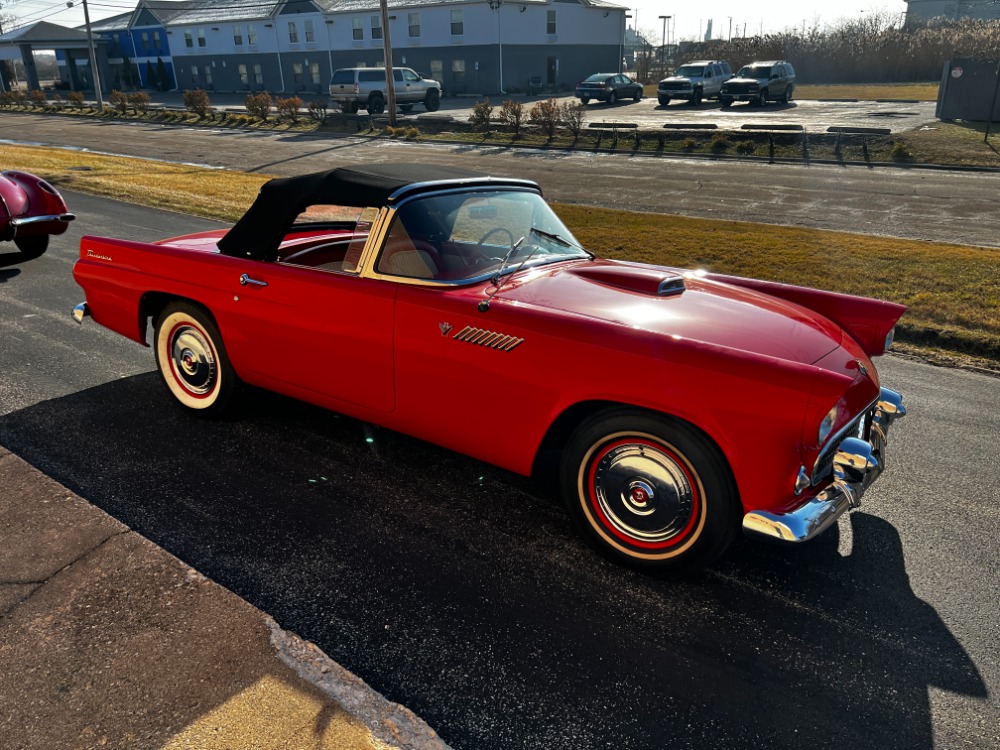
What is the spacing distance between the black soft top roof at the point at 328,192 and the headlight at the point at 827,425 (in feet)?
7.82

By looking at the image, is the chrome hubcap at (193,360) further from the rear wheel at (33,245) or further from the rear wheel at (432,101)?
the rear wheel at (432,101)

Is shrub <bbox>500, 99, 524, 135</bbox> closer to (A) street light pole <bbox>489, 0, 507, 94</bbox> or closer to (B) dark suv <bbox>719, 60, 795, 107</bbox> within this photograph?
(B) dark suv <bbox>719, 60, 795, 107</bbox>

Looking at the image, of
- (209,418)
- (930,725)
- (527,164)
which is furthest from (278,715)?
(527,164)

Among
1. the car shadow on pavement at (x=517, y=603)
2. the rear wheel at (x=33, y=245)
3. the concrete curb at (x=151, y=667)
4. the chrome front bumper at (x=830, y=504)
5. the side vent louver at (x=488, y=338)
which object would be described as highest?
the side vent louver at (x=488, y=338)

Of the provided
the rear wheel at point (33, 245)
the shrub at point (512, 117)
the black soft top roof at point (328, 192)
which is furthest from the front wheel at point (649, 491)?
the shrub at point (512, 117)

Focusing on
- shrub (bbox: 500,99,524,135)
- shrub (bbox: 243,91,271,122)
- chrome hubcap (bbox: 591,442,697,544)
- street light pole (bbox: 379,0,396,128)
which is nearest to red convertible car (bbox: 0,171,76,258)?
chrome hubcap (bbox: 591,442,697,544)

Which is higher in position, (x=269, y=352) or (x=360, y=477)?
(x=269, y=352)

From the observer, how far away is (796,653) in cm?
292

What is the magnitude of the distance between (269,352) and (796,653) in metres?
3.15

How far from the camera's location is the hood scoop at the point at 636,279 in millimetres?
3870

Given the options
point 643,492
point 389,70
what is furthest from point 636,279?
point 389,70

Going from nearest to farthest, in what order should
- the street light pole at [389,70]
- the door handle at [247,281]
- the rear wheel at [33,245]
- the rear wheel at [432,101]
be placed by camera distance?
1. the door handle at [247,281]
2. the rear wheel at [33,245]
3. the street light pole at [389,70]
4. the rear wheel at [432,101]

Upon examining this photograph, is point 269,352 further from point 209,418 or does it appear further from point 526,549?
point 526,549

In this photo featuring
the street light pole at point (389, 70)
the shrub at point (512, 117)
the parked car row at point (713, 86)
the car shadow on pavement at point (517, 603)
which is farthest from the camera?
the parked car row at point (713, 86)
